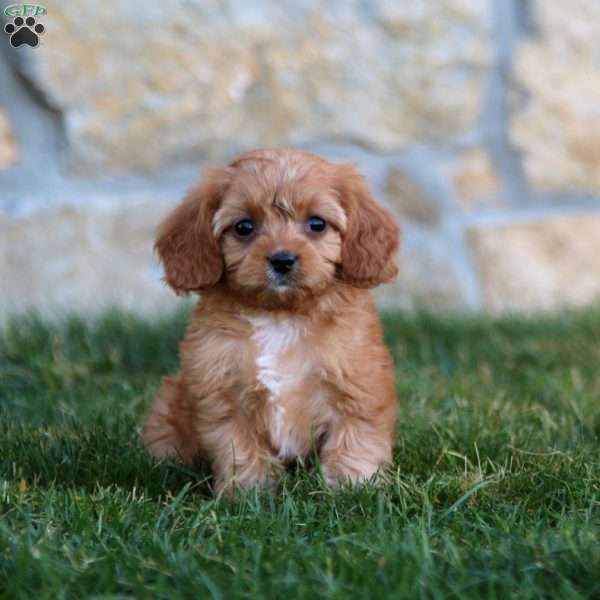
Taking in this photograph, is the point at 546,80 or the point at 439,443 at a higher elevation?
the point at 546,80

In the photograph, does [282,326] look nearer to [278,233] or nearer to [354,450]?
[278,233]

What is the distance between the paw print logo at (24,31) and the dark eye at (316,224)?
2.93m

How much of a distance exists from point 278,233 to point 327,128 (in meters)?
3.07

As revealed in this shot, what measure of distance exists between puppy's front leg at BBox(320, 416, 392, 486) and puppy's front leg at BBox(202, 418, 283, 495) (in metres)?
0.17

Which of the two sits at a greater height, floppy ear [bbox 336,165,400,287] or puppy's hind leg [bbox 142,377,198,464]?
floppy ear [bbox 336,165,400,287]

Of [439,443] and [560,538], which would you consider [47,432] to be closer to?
[439,443]

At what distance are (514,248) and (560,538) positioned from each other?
4.05 m

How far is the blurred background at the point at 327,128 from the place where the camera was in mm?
5602

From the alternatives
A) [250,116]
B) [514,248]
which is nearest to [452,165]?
[514,248]

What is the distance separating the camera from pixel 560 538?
2287mm

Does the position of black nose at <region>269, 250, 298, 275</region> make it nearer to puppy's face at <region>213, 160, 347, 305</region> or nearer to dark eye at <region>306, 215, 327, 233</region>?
puppy's face at <region>213, 160, 347, 305</region>

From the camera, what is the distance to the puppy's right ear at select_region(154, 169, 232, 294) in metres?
3.03

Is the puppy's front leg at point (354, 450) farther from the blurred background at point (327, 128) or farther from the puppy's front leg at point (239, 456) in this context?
the blurred background at point (327, 128)

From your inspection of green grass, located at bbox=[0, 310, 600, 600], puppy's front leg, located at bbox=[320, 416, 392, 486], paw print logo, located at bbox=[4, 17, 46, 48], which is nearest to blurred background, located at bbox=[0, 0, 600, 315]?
paw print logo, located at bbox=[4, 17, 46, 48]
